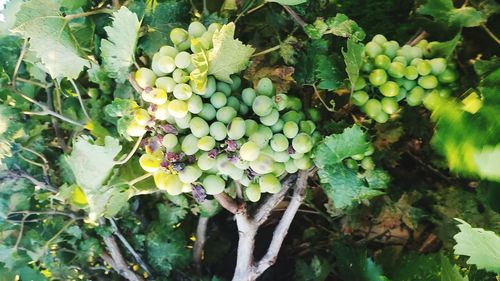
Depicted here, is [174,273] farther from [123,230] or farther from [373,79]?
[373,79]

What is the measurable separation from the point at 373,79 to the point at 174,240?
1.68 ft

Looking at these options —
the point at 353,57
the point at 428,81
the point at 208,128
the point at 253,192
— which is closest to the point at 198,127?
Result: the point at 208,128

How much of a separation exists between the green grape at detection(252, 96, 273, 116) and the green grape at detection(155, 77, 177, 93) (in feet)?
0.35

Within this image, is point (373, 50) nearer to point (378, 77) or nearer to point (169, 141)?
point (378, 77)

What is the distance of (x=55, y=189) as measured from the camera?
862 mm

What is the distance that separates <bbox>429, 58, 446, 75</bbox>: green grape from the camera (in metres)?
0.67

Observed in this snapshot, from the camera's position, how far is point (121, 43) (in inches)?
24.6

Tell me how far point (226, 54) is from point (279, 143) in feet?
0.45

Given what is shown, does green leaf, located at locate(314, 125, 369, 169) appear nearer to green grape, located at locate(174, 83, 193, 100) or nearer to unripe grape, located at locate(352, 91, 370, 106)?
unripe grape, located at locate(352, 91, 370, 106)

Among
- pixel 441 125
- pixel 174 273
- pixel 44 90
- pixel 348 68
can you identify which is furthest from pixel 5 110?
pixel 441 125

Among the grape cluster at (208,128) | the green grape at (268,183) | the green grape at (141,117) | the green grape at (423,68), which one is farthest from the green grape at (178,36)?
the green grape at (423,68)

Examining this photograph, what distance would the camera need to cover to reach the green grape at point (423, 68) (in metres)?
0.66

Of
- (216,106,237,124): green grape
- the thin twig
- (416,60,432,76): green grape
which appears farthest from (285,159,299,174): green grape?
the thin twig

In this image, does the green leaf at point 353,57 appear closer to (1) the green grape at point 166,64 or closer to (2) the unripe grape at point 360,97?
(2) the unripe grape at point 360,97
